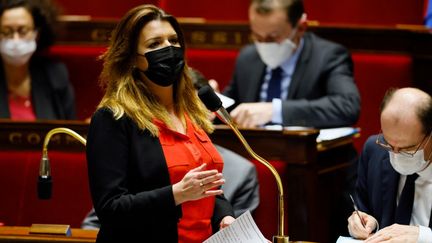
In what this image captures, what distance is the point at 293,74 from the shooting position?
2.59 meters

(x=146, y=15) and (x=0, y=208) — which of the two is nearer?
(x=146, y=15)

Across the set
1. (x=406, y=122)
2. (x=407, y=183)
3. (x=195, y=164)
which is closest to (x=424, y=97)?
(x=406, y=122)

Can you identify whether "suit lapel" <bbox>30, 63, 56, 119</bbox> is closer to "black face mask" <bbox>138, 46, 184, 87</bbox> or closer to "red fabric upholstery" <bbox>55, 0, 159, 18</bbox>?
"red fabric upholstery" <bbox>55, 0, 159, 18</bbox>

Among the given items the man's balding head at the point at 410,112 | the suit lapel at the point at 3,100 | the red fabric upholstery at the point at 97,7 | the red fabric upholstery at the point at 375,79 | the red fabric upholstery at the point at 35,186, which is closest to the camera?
the man's balding head at the point at 410,112

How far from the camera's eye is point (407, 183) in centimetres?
179

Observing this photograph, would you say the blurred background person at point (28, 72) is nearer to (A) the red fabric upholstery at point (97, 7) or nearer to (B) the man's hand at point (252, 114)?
(A) the red fabric upholstery at point (97, 7)

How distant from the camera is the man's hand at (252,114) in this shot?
2438 mm

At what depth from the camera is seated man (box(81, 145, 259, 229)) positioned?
2.06 meters

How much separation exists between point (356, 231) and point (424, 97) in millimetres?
277

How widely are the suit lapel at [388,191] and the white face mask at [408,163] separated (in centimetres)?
4

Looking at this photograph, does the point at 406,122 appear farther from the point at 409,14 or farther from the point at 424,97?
the point at 409,14

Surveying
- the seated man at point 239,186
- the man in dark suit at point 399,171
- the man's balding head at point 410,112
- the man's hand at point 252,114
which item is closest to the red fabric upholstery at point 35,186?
the seated man at point 239,186

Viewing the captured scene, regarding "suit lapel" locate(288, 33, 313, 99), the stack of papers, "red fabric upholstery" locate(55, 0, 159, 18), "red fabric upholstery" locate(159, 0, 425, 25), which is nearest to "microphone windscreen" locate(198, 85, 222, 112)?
the stack of papers

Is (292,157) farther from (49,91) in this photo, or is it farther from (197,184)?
(49,91)
